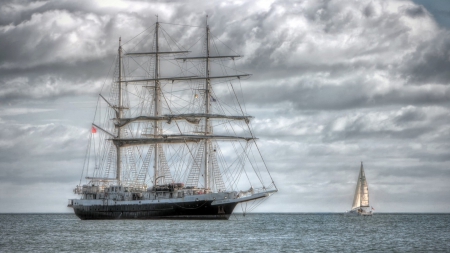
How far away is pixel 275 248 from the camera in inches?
3568

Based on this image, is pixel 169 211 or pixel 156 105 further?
pixel 156 105

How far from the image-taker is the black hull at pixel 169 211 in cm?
13638

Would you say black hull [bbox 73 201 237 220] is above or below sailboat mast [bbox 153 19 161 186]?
below

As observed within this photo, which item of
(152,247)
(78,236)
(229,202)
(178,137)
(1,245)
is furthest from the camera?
(178,137)

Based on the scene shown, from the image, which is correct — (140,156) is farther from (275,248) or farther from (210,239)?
(275,248)

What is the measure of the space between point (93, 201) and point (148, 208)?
14.8 m

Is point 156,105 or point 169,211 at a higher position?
point 156,105

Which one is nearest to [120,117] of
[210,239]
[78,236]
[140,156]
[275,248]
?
[140,156]

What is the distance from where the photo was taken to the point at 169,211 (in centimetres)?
13900

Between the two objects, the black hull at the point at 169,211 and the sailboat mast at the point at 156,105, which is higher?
the sailboat mast at the point at 156,105

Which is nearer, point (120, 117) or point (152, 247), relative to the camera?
point (152, 247)

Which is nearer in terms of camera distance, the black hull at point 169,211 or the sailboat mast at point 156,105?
the black hull at point 169,211

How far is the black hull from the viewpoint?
447ft

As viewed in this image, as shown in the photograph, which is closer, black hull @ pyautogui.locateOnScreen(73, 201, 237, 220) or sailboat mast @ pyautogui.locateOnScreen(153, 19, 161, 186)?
black hull @ pyautogui.locateOnScreen(73, 201, 237, 220)
